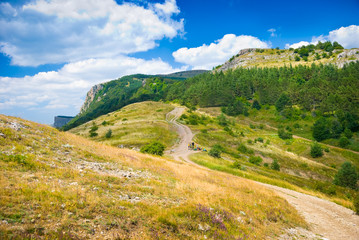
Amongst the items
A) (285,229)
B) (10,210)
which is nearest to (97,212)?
(10,210)

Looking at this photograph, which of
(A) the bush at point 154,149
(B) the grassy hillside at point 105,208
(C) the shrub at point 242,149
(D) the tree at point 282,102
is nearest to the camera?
(B) the grassy hillside at point 105,208

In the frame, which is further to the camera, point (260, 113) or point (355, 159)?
point (260, 113)

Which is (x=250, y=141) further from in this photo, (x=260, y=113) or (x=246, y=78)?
(x=246, y=78)

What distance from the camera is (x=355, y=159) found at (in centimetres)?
6988

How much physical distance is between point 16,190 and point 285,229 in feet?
50.6

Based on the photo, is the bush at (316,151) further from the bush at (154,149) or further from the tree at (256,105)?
the tree at (256,105)

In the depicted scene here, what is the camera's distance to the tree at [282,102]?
5123 inches

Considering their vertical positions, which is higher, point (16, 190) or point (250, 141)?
point (16, 190)

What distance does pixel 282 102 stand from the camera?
130250 millimetres

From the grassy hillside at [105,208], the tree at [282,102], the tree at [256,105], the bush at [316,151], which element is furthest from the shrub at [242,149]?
the tree at [256,105]

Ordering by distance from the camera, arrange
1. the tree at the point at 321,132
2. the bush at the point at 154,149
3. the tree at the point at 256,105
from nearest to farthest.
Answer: the bush at the point at 154,149 < the tree at the point at 321,132 < the tree at the point at 256,105

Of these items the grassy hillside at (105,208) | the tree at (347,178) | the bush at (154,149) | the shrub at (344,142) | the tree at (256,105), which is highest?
the tree at (256,105)

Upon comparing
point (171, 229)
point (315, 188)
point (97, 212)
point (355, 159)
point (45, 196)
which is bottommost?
point (355, 159)

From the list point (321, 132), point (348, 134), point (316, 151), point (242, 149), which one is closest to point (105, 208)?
point (242, 149)
